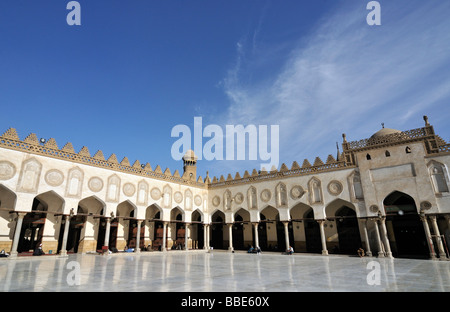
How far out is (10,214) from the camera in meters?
17.2

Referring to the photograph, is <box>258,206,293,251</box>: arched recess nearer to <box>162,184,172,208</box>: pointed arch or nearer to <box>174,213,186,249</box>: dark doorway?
<box>174,213,186,249</box>: dark doorway

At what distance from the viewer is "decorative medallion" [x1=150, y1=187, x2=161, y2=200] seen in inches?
932

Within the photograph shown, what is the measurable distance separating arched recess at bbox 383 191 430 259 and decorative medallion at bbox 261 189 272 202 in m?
9.17

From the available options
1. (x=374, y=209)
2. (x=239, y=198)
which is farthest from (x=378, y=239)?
(x=239, y=198)

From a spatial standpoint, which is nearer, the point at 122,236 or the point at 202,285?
the point at 202,285

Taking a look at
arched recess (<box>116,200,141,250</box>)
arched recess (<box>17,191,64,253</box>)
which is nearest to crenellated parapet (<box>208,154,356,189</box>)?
arched recess (<box>116,200,141,250</box>)

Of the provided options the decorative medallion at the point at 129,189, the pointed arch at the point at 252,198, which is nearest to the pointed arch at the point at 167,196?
the decorative medallion at the point at 129,189

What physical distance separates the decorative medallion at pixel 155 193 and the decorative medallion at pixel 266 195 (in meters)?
9.66

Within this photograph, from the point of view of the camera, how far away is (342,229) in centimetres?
2250

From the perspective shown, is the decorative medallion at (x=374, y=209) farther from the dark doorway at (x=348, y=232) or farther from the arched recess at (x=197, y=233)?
the arched recess at (x=197, y=233)
